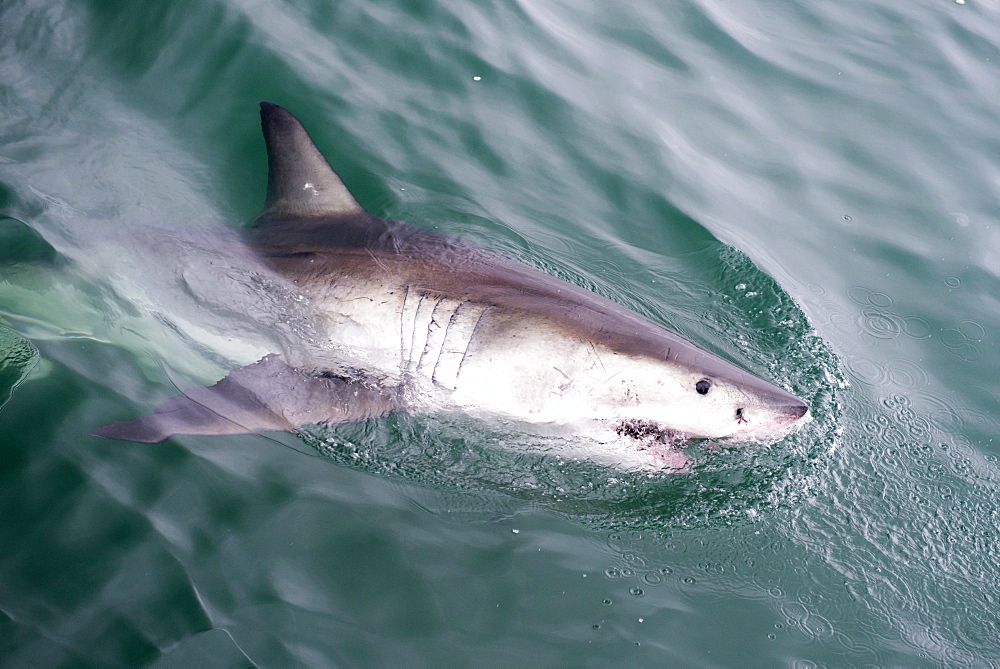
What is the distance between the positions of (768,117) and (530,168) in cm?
238

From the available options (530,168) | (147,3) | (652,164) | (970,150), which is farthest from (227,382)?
(970,150)

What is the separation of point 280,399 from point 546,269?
174cm

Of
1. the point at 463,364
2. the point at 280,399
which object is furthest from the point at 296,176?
the point at 463,364

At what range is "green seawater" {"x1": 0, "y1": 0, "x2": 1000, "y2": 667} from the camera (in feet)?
9.15

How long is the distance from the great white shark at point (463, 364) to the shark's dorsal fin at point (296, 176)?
20cm

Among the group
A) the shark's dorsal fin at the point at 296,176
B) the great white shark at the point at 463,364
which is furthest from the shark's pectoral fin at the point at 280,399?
the shark's dorsal fin at the point at 296,176

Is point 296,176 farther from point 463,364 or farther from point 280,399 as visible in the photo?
point 463,364

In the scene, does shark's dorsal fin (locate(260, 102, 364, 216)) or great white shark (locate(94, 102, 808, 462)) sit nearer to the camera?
great white shark (locate(94, 102, 808, 462))

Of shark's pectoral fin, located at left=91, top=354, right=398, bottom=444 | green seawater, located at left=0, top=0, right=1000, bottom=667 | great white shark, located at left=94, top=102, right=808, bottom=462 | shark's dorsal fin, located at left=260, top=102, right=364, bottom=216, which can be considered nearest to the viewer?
green seawater, located at left=0, top=0, right=1000, bottom=667

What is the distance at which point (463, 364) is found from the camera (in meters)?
3.17

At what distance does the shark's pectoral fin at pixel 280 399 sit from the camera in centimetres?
321

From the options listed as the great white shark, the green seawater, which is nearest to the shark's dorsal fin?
the great white shark

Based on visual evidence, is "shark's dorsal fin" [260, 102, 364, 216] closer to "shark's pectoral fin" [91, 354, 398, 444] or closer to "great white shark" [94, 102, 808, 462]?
"great white shark" [94, 102, 808, 462]

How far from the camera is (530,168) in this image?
5320mm
